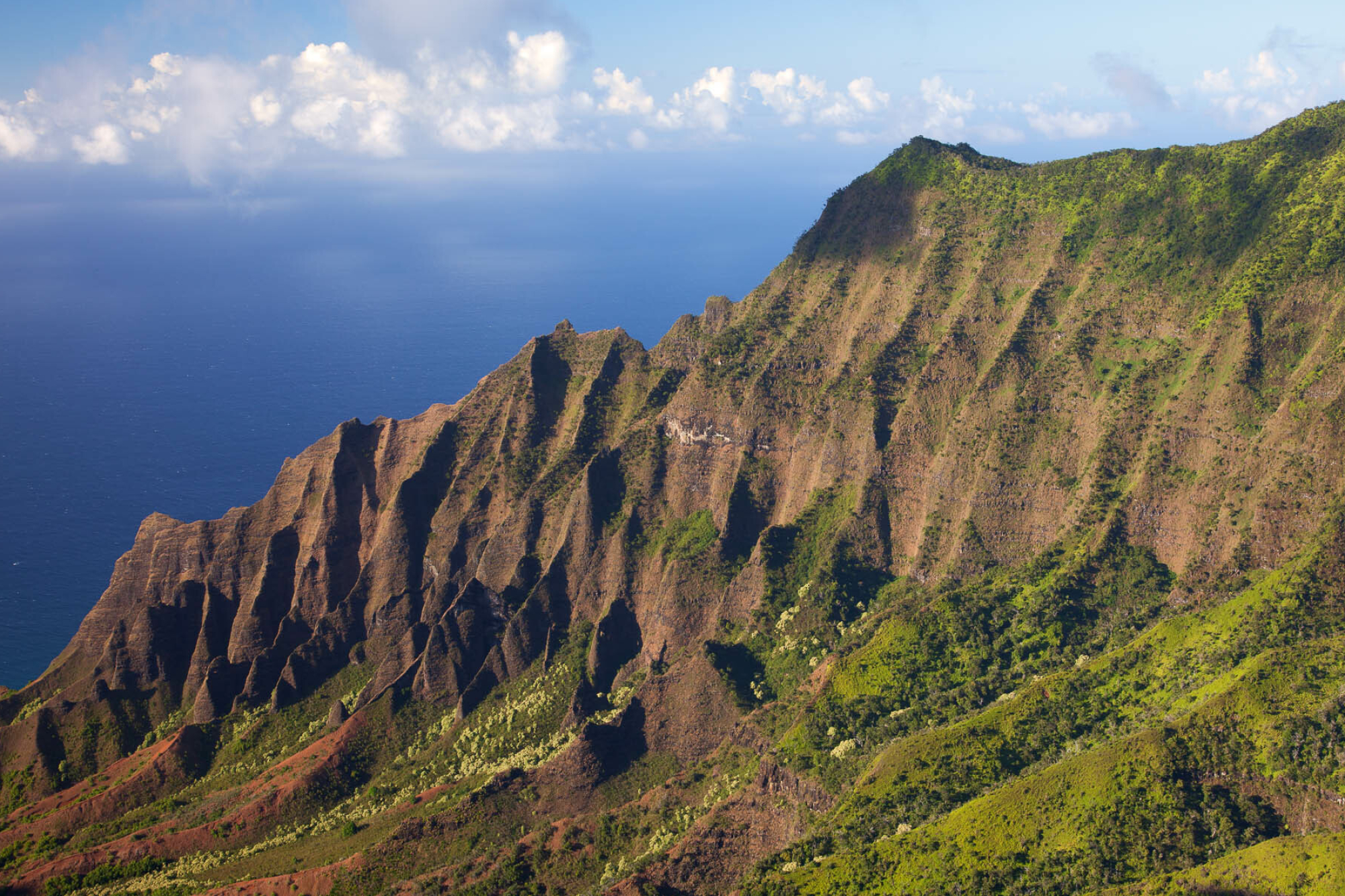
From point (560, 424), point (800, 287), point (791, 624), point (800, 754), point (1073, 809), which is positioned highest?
point (800, 287)

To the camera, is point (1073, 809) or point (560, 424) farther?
point (560, 424)

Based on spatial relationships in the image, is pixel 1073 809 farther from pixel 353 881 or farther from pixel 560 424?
pixel 560 424

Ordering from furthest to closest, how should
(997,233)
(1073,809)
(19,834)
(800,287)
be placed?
(800,287), (997,233), (19,834), (1073,809)

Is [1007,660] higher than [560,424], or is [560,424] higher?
[560,424]

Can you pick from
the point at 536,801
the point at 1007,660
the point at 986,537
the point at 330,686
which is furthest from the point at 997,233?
the point at 330,686

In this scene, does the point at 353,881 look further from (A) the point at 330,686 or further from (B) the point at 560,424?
(B) the point at 560,424

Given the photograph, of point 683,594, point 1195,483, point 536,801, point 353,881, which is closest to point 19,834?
point 353,881

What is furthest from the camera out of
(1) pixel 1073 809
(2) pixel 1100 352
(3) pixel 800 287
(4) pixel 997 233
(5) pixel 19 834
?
(3) pixel 800 287
